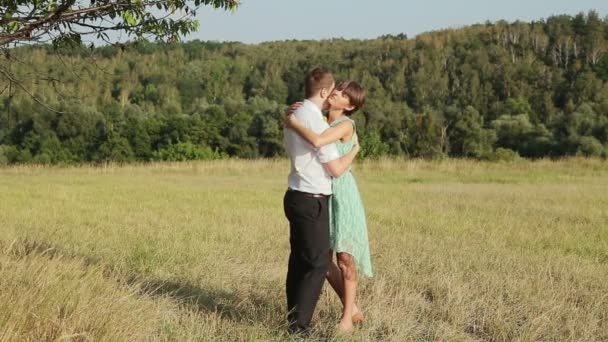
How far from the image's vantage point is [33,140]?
5638 centimetres

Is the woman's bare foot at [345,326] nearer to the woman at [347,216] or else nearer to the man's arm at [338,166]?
the woman at [347,216]

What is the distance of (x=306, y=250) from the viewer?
464cm

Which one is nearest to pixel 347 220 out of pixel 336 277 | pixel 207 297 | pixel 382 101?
pixel 336 277

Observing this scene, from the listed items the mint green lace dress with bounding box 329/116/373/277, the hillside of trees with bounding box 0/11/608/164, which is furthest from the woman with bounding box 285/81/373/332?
the hillside of trees with bounding box 0/11/608/164

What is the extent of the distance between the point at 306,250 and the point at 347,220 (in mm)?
378

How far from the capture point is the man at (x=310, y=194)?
457 cm

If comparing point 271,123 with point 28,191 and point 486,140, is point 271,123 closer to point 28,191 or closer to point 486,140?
point 486,140

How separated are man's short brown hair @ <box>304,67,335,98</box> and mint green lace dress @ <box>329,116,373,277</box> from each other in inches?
11.9

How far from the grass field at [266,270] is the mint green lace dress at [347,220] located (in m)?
0.59

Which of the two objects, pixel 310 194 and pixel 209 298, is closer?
pixel 310 194

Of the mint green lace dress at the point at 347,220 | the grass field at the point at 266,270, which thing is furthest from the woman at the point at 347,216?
the grass field at the point at 266,270

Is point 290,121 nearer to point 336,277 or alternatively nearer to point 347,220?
point 347,220

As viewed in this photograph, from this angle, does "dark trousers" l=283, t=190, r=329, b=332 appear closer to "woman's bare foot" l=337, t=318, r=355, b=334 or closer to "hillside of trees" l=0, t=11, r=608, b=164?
"woman's bare foot" l=337, t=318, r=355, b=334

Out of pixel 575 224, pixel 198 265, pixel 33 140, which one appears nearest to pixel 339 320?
pixel 198 265
